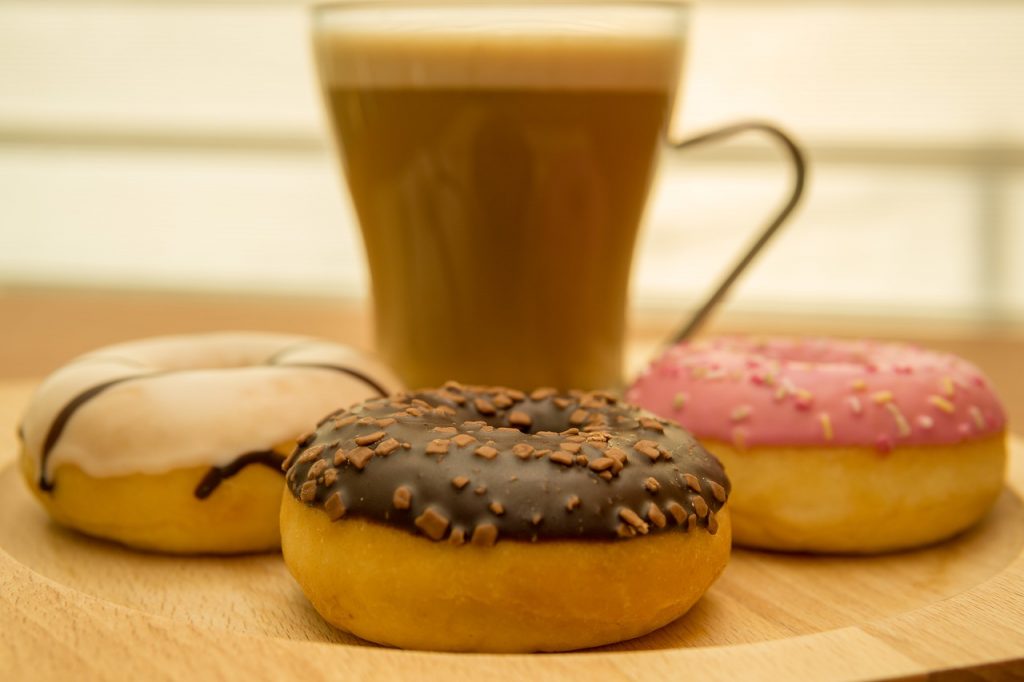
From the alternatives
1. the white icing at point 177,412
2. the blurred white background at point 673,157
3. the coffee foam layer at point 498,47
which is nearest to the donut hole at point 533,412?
the white icing at point 177,412

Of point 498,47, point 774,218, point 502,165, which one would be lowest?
point 774,218

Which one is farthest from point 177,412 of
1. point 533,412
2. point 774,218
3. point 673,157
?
point 673,157

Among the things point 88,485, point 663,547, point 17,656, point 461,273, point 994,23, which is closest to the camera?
point 17,656

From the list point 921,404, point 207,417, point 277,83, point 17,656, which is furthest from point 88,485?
point 277,83

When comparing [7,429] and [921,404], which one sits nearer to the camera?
[921,404]

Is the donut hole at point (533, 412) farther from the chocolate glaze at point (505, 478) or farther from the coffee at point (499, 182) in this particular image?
the coffee at point (499, 182)

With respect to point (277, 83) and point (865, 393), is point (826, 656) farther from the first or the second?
point (277, 83)

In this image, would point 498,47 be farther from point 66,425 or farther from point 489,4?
point 66,425
